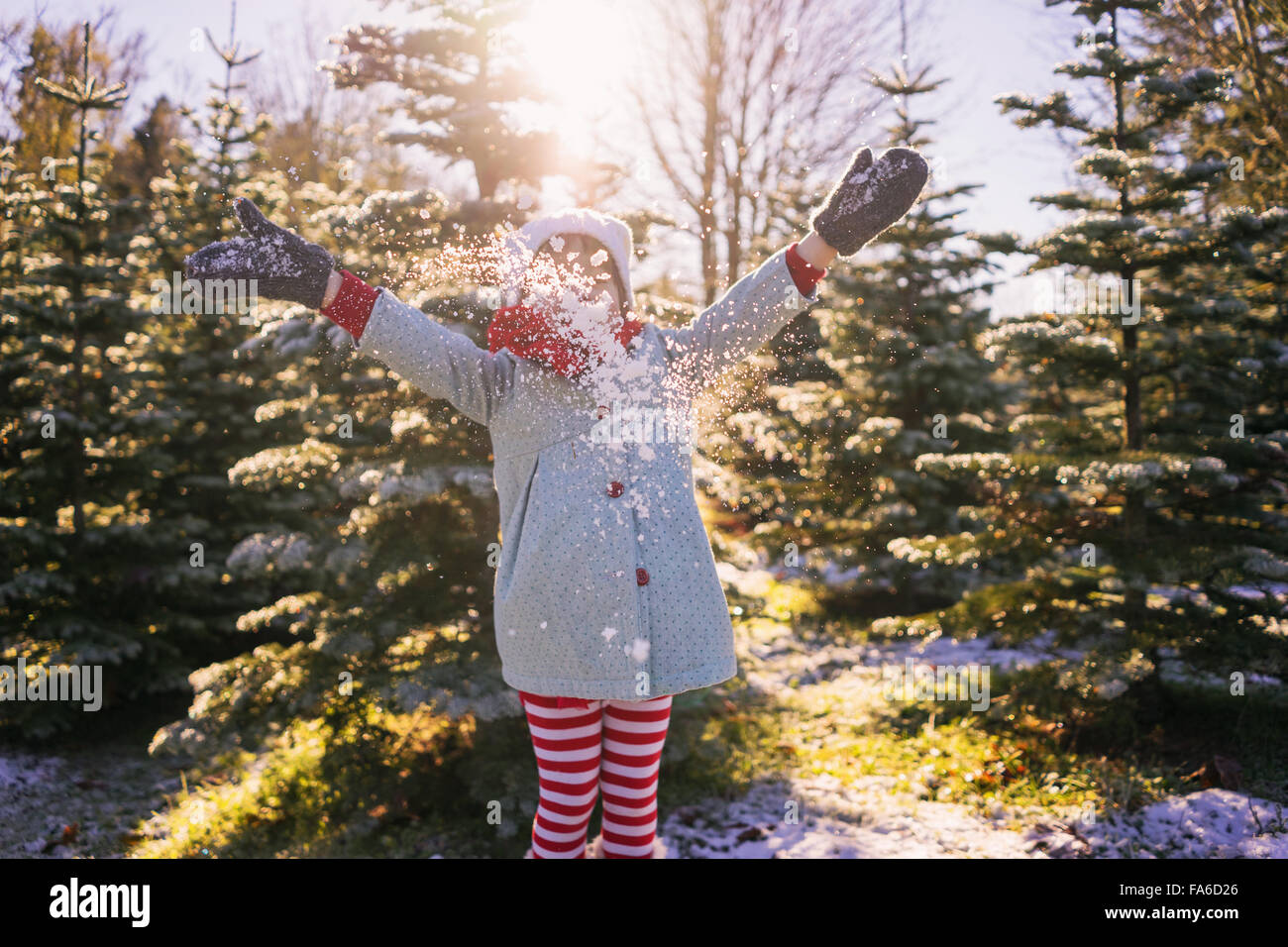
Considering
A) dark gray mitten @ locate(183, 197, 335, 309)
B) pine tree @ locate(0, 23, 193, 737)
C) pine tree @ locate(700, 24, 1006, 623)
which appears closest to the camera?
dark gray mitten @ locate(183, 197, 335, 309)

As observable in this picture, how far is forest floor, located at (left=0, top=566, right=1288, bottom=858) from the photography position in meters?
3.15

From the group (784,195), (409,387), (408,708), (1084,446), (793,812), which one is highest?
(784,195)

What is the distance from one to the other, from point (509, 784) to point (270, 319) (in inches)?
101

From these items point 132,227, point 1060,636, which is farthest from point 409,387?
point 132,227

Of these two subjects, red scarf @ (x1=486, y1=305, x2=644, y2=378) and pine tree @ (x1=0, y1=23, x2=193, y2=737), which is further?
pine tree @ (x1=0, y1=23, x2=193, y2=737)

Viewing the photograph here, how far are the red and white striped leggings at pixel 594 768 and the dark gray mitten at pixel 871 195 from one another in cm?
133

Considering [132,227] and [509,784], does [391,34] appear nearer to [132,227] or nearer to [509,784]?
[509,784]

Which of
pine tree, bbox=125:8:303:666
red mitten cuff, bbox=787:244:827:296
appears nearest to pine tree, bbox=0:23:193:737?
pine tree, bbox=125:8:303:666

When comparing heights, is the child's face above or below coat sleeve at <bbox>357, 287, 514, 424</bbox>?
above

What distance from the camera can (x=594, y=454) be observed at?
6.66 ft

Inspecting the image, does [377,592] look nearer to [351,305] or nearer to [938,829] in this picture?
[351,305]

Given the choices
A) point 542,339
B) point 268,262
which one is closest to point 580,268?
point 542,339

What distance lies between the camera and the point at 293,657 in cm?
370

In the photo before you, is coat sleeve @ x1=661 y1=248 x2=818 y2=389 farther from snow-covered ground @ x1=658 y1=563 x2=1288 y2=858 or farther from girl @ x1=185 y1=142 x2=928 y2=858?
snow-covered ground @ x1=658 y1=563 x2=1288 y2=858
